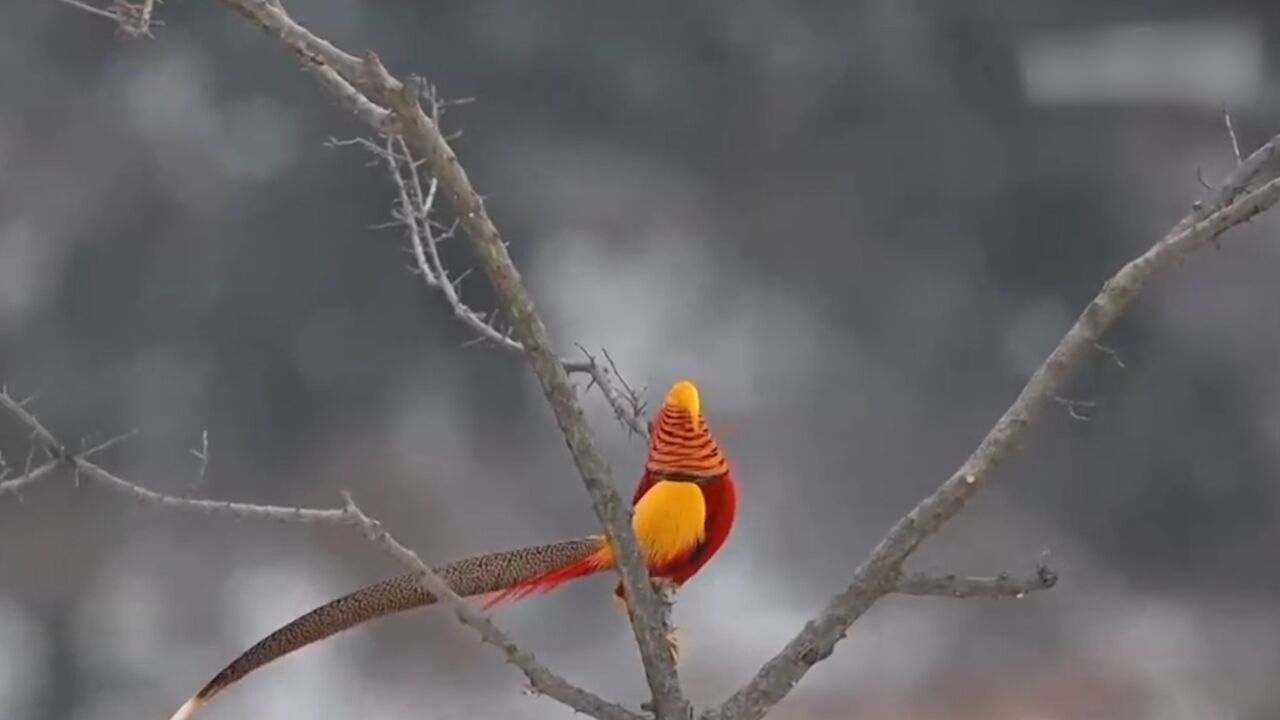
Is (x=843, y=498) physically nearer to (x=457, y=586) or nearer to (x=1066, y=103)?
(x=1066, y=103)

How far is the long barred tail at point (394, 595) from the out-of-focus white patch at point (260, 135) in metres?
0.95

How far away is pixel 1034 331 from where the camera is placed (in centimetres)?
167

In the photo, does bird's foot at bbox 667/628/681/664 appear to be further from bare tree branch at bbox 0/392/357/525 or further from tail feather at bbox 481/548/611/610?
bare tree branch at bbox 0/392/357/525

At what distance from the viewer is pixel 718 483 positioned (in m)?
1.00

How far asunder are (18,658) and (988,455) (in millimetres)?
1312

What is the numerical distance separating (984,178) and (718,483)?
2.91 ft

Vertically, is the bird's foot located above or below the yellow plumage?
below

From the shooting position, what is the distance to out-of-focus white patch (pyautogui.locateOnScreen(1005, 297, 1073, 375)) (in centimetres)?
166

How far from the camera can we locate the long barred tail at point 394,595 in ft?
2.81

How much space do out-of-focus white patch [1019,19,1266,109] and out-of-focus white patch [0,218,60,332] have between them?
1313mm

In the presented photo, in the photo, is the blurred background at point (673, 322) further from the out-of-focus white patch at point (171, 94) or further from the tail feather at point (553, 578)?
the tail feather at point (553, 578)

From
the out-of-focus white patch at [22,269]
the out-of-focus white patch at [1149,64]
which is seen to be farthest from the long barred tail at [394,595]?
the out-of-focus white patch at [1149,64]

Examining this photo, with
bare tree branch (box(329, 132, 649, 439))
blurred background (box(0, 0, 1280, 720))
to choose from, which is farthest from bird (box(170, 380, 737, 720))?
blurred background (box(0, 0, 1280, 720))

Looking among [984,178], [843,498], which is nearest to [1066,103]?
[984,178]
